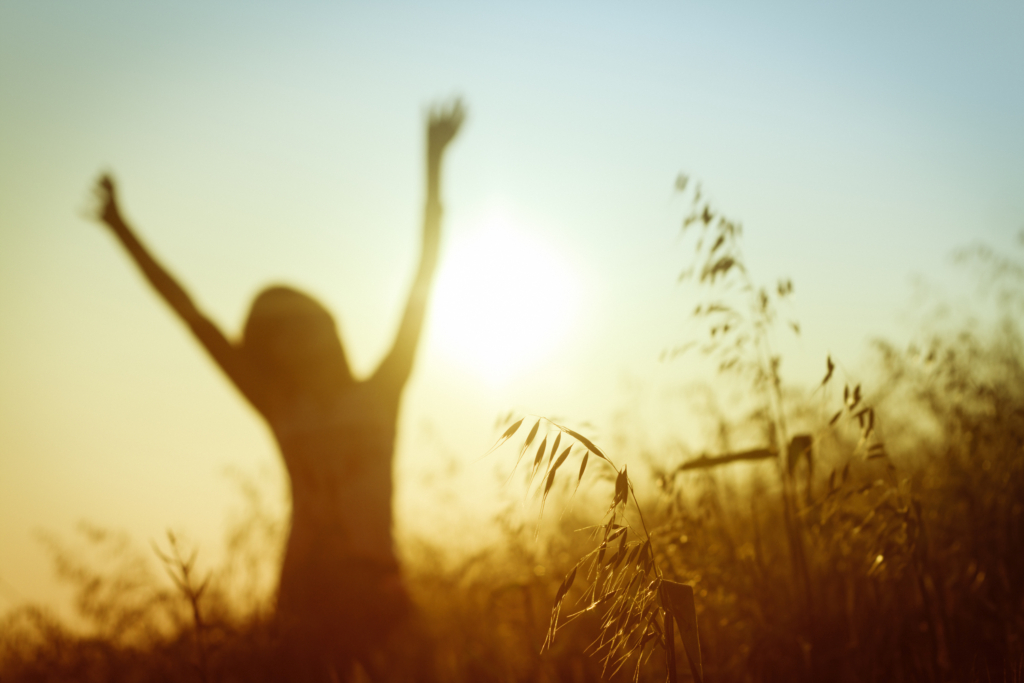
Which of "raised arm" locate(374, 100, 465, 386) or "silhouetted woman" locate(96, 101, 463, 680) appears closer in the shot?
"silhouetted woman" locate(96, 101, 463, 680)

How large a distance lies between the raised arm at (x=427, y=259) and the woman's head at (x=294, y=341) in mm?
290

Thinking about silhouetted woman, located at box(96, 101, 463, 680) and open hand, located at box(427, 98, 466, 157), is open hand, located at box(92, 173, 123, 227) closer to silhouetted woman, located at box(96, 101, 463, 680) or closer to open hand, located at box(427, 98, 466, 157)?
silhouetted woman, located at box(96, 101, 463, 680)

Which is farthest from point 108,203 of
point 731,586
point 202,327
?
point 731,586

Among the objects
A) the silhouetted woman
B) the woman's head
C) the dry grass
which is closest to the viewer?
the dry grass

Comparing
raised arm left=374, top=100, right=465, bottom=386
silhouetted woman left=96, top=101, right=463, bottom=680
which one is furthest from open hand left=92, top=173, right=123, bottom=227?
raised arm left=374, top=100, right=465, bottom=386

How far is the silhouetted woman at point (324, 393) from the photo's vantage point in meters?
3.43

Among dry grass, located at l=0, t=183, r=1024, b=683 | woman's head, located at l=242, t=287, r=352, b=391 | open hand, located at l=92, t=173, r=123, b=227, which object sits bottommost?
Result: dry grass, located at l=0, t=183, r=1024, b=683

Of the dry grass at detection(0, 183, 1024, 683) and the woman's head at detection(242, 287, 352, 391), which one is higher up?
the woman's head at detection(242, 287, 352, 391)

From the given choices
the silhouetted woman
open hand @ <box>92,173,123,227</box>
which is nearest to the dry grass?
the silhouetted woman

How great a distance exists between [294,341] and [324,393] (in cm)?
33

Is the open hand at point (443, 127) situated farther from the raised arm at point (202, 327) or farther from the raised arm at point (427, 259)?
the raised arm at point (202, 327)

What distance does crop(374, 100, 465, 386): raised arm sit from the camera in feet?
12.4

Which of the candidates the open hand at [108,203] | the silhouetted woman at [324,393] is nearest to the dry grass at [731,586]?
the silhouetted woman at [324,393]

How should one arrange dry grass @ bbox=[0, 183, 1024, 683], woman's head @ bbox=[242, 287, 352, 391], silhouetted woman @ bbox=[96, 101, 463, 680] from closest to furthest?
dry grass @ bbox=[0, 183, 1024, 683], silhouetted woman @ bbox=[96, 101, 463, 680], woman's head @ bbox=[242, 287, 352, 391]
